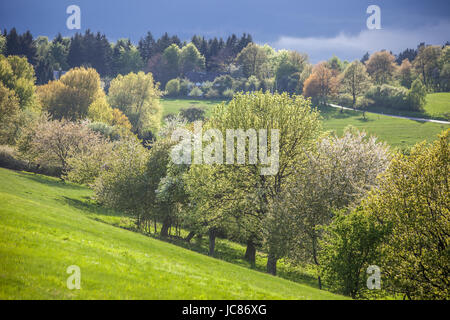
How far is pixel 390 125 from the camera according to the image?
3733 inches

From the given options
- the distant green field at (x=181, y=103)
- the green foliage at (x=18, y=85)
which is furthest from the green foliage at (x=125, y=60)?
the green foliage at (x=18, y=85)

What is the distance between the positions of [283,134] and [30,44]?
14417cm

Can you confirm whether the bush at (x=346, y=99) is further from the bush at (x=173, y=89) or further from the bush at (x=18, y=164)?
the bush at (x=18, y=164)

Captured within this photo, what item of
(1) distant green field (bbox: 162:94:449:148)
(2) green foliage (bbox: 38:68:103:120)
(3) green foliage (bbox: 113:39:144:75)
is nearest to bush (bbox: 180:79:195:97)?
(1) distant green field (bbox: 162:94:449:148)

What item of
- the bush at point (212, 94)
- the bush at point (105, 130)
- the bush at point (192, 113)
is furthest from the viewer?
the bush at point (212, 94)

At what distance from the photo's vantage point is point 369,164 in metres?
31.8

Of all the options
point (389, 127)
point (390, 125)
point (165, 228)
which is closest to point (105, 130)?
point (165, 228)

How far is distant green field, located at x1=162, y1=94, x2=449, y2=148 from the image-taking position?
272 feet

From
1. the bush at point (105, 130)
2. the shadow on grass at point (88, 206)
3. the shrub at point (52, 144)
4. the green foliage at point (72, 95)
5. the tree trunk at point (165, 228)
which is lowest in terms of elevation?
the tree trunk at point (165, 228)

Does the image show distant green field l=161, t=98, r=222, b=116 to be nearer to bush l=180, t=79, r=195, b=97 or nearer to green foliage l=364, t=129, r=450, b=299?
bush l=180, t=79, r=195, b=97

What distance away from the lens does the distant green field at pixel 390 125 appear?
82.9 meters

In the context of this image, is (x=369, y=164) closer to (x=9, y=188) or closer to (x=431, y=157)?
(x=431, y=157)

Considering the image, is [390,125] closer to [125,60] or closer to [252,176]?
[252,176]
